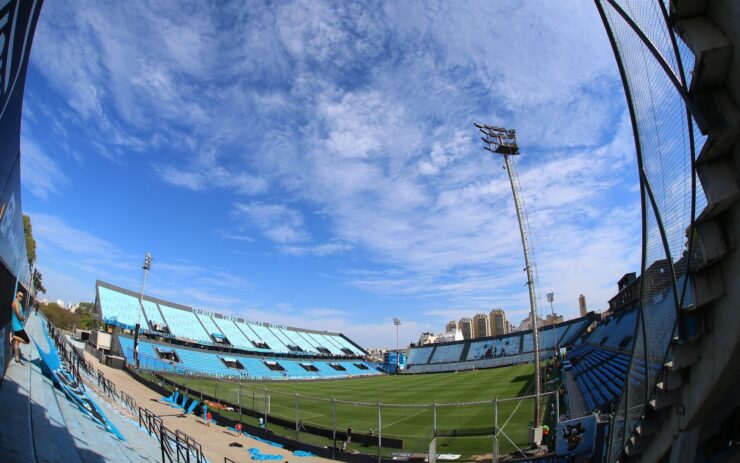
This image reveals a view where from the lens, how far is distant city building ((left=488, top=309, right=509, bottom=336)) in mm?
184625

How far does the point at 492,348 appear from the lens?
244 feet

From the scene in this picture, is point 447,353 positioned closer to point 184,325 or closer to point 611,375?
point 184,325

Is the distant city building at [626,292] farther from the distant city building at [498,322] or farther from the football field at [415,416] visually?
the distant city building at [498,322]

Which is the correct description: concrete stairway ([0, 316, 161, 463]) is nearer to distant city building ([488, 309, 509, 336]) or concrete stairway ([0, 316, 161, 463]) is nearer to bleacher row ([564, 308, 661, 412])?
bleacher row ([564, 308, 661, 412])

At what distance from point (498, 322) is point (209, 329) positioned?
510 feet

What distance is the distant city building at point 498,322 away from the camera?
185m

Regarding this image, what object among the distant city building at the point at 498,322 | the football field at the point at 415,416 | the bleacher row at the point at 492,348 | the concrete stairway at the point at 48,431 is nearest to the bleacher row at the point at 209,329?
the bleacher row at the point at 492,348

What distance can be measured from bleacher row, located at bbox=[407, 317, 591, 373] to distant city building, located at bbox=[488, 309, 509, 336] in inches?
4368

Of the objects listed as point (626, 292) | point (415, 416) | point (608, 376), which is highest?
point (626, 292)

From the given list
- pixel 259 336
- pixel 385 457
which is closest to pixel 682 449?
pixel 385 457

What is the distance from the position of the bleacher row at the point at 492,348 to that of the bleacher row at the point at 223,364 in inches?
588

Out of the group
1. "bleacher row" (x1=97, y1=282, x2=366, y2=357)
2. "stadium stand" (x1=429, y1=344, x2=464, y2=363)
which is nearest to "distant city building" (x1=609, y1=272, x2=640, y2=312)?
"stadium stand" (x1=429, y1=344, x2=464, y2=363)

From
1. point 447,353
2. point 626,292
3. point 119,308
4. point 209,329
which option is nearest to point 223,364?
point 209,329

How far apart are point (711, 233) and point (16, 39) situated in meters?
6.36
